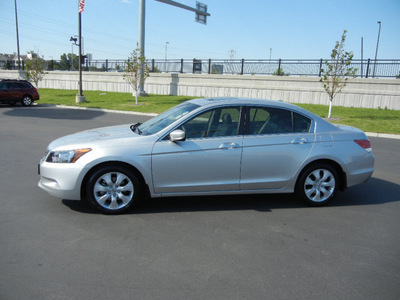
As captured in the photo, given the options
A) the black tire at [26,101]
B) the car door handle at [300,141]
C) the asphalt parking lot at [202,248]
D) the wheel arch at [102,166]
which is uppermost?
the car door handle at [300,141]

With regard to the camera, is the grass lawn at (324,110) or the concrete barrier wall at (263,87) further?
the concrete barrier wall at (263,87)

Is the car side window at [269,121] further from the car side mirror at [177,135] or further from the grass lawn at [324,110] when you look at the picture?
the grass lawn at [324,110]

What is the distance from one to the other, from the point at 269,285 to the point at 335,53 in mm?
15075

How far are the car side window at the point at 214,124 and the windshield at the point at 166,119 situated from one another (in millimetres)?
242

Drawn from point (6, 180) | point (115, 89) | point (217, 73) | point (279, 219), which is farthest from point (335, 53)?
point (115, 89)

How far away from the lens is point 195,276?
125 inches

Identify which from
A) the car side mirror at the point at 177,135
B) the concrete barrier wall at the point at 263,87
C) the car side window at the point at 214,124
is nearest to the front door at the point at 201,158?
the car side window at the point at 214,124

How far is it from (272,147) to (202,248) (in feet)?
6.19

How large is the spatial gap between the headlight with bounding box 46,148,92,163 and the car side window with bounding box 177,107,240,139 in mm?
1355

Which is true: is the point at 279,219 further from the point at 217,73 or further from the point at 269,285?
the point at 217,73

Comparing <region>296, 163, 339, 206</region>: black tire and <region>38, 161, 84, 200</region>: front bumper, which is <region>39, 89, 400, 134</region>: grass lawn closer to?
<region>296, 163, 339, 206</region>: black tire

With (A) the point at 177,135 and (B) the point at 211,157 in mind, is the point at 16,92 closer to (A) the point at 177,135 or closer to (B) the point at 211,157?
(A) the point at 177,135

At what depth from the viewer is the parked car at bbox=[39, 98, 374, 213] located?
14.9ft

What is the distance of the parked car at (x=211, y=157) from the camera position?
178 inches
